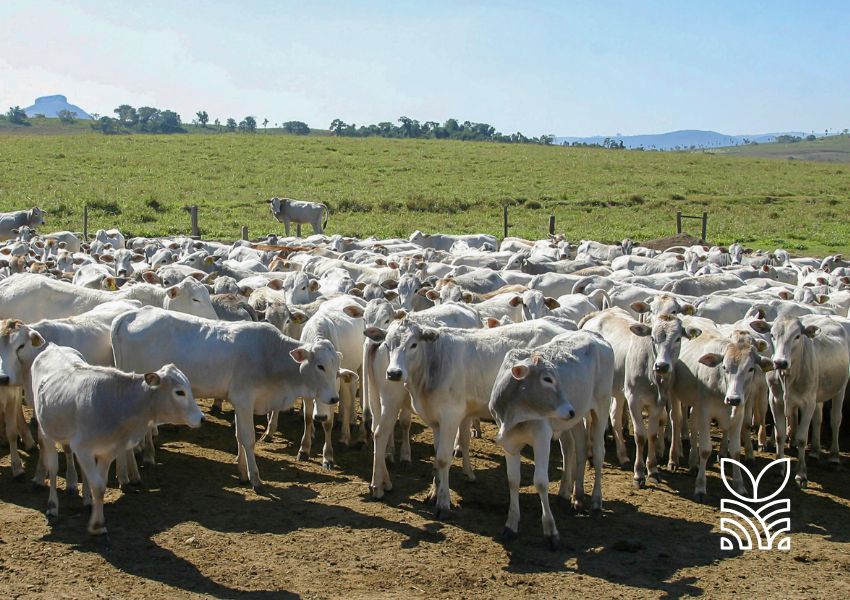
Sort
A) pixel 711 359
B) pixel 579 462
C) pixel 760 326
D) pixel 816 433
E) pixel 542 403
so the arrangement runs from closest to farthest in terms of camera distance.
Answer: pixel 542 403
pixel 579 462
pixel 711 359
pixel 816 433
pixel 760 326

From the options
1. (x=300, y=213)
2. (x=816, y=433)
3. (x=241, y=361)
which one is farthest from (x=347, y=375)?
(x=300, y=213)

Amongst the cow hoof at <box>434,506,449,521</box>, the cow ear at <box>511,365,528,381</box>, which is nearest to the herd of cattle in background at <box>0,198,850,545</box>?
the cow ear at <box>511,365,528,381</box>

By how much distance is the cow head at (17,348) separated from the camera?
30.7 ft

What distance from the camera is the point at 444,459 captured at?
9.36m

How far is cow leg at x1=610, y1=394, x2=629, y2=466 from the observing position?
444 inches

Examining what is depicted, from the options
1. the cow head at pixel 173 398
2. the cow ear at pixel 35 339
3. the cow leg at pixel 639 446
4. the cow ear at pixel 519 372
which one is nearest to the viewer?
the cow ear at pixel 519 372

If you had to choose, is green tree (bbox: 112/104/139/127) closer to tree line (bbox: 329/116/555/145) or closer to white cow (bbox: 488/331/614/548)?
tree line (bbox: 329/116/555/145)

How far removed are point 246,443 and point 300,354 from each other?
3.47 feet

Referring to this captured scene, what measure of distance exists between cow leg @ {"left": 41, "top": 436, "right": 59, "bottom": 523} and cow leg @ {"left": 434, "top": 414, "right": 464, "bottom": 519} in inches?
137

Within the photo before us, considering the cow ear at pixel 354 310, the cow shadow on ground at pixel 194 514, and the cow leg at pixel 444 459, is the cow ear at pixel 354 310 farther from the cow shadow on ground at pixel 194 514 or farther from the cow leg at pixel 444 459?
the cow leg at pixel 444 459

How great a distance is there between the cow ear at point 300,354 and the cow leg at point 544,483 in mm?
2668

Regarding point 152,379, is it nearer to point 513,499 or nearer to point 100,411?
point 100,411

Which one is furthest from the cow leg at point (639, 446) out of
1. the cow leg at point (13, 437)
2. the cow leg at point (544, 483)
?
the cow leg at point (13, 437)

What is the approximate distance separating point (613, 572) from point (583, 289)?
8.73 m
